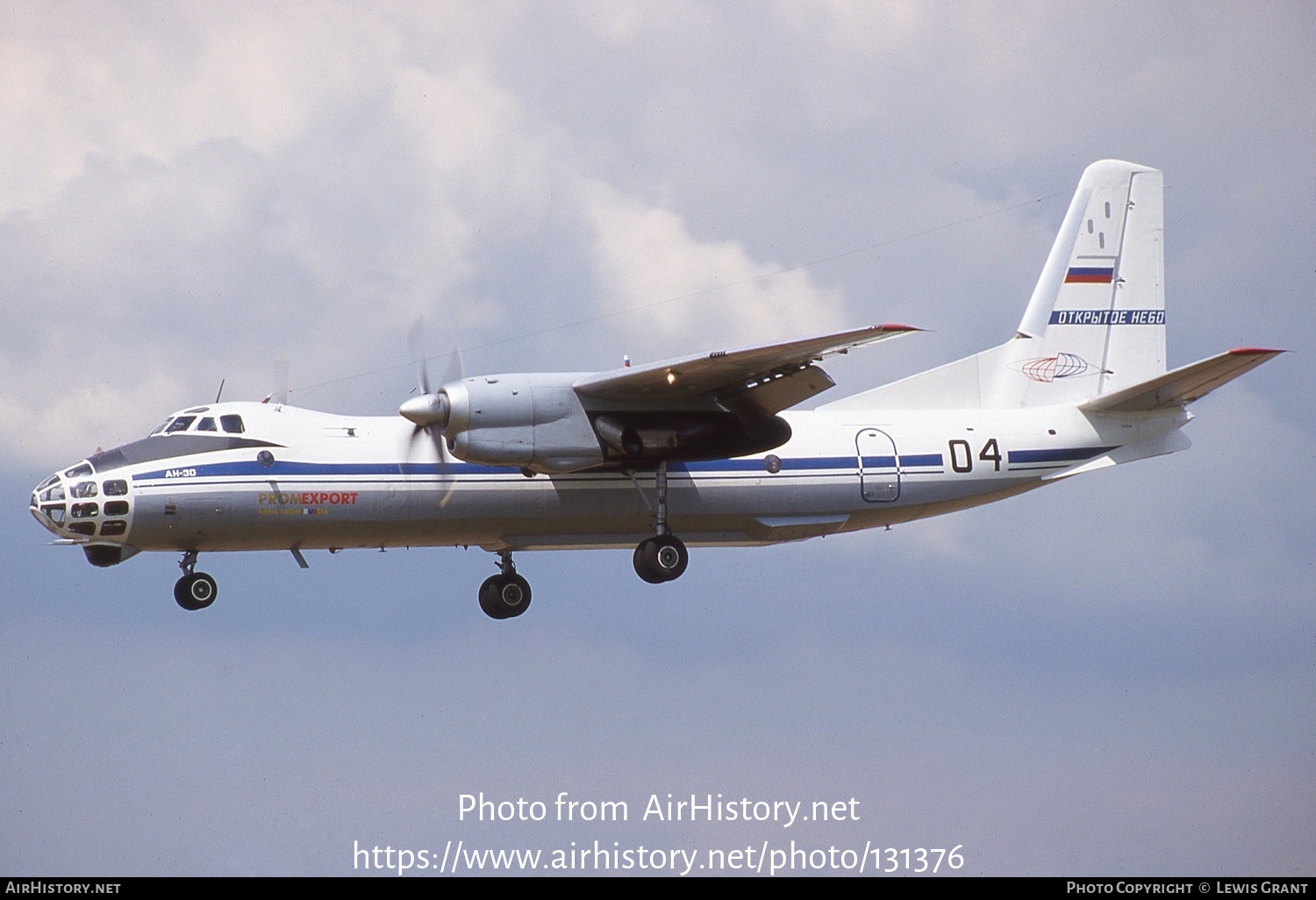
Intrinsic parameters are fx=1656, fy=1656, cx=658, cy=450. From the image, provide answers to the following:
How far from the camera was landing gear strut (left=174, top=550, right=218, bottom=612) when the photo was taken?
22.1 metres

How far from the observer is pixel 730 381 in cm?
2219

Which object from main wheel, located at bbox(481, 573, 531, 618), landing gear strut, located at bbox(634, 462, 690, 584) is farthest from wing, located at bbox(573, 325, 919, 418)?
main wheel, located at bbox(481, 573, 531, 618)

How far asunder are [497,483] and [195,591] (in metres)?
4.27

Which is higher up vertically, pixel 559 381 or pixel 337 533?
pixel 559 381

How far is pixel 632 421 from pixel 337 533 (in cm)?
426

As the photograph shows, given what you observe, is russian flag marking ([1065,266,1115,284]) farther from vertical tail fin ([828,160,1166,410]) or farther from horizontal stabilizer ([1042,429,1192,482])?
horizontal stabilizer ([1042,429,1192,482])

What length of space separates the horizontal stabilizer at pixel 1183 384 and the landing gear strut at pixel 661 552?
6.78m

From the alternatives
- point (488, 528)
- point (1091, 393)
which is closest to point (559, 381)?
point (488, 528)

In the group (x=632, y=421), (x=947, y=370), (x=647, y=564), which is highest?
(x=947, y=370)

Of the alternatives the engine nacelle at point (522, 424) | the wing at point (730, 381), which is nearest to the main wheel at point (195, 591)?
the engine nacelle at point (522, 424)

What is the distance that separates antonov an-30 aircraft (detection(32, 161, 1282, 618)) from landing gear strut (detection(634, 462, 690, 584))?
0.03 meters

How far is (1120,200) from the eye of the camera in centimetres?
2753

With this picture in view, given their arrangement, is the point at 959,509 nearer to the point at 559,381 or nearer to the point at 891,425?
the point at 891,425

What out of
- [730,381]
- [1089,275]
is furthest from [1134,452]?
[730,381]
